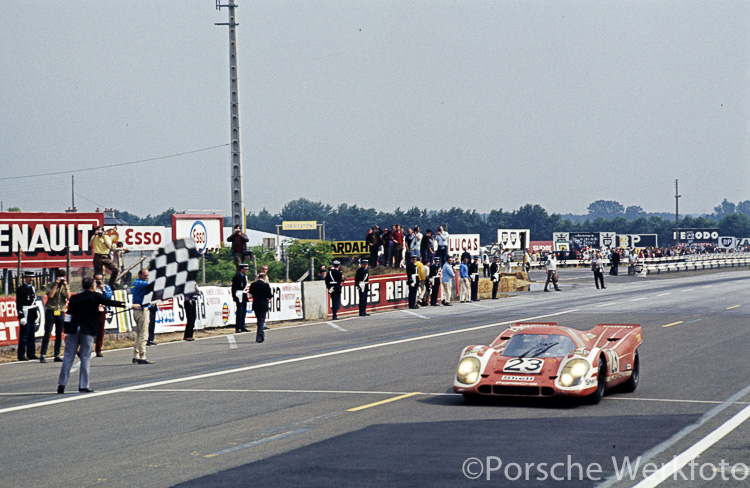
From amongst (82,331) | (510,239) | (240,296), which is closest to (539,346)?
(82,331)

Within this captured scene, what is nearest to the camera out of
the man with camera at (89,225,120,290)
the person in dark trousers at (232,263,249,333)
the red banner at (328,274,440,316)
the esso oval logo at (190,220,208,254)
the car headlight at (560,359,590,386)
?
the car headlight at (560,359,590,386)

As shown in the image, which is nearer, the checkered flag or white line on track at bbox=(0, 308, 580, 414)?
white line on track at bbox=(0, 308, 580, 414)

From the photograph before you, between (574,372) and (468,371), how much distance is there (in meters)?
1.44

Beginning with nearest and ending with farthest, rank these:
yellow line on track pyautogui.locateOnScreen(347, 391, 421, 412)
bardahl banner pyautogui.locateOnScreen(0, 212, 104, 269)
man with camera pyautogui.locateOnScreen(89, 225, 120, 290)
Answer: yellow line on track pyautogui.locateOnScreen(347, 391, 421, 412) → man with camera pyautogui.locateOnScreen(89, 225, 120, 290) → bardahl banner pyautogui.locateOnScreen(0, 212, 104, 269)

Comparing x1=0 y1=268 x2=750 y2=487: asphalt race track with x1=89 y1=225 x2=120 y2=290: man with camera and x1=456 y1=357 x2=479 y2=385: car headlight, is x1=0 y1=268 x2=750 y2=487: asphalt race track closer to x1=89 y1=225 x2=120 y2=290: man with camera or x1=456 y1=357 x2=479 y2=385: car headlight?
x1=456 y1=357 x2=479 y2=385: car headlight

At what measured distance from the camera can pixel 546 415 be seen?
10.9 metres

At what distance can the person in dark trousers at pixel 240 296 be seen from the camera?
24.2 meters

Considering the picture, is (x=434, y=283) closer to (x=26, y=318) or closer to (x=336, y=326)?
(x=336, y=326)

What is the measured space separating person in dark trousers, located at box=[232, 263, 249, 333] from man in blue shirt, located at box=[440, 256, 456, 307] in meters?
11.4

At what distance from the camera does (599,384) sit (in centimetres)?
1180

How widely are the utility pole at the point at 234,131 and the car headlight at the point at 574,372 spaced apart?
19.2 m

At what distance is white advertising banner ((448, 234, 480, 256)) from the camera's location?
48.6 m

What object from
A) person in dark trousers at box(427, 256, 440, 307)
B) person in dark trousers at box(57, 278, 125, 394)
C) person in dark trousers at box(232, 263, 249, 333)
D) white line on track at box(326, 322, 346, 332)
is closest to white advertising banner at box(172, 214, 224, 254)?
person in dark trousers at box(427, 256, 440, 307)

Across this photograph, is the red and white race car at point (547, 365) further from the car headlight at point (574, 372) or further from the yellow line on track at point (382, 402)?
the yellow line on track at point (382, 402)
